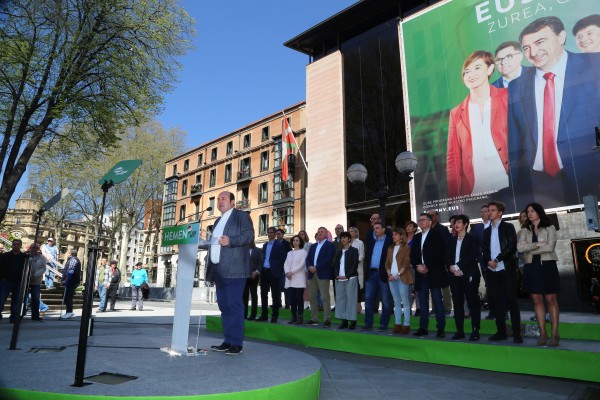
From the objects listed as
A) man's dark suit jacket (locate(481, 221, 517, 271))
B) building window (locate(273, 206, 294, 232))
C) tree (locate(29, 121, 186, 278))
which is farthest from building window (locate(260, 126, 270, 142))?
man's dark suit jacket (locate(481, 221, 517, 271))

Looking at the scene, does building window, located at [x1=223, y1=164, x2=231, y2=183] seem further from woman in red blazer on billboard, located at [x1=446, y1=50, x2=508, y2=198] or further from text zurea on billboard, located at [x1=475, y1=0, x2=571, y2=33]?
text zurea on billboard, located at [x1=475, y1=0, x2=571, y2=33]

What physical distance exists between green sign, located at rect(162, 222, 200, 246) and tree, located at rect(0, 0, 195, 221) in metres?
7.03

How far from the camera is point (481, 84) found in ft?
52.9

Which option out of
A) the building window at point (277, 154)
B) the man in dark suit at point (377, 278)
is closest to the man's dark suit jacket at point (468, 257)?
the man in dark suit at point (377, 278)

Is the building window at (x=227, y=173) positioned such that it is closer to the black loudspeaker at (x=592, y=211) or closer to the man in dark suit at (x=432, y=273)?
the black loudspeaker at (x=592, y=211)

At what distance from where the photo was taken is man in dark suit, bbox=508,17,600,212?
13.4 metres

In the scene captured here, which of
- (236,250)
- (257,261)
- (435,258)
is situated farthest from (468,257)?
(257,261)

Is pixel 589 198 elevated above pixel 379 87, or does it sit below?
below

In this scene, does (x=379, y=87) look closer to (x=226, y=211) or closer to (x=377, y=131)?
(x=377, y=131)

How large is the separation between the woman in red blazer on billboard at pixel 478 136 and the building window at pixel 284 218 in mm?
16618

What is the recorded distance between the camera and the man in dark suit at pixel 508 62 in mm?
15211

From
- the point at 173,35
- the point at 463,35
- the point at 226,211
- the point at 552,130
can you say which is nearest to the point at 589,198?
the point at 552,130

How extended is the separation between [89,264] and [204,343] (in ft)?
8.68

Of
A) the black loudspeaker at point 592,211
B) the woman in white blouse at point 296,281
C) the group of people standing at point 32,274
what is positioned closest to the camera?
the woman in white blouse at point 296,281
